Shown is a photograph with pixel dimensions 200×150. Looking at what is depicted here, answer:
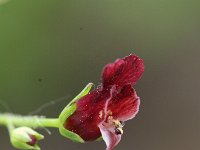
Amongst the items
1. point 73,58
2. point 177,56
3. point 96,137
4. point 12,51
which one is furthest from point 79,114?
point 177,56

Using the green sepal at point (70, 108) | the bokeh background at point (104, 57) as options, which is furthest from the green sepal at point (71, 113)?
the bokeh background at point (104, 57)

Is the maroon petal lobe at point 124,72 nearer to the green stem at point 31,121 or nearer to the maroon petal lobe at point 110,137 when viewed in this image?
the maroon petal lobe at point 110,137

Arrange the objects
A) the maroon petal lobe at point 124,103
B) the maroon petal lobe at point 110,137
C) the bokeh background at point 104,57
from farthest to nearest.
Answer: the bokeh background at point 104,57
the maroon petal lobe at point 124,103
the maroon petal lobe at point 110,137

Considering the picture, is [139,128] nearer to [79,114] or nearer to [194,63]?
[194,63]

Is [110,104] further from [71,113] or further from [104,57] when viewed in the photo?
[104,57]

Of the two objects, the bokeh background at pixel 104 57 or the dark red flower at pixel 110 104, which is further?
the bokeh background at pixel 104 57

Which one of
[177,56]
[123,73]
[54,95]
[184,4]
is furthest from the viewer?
[177,56]

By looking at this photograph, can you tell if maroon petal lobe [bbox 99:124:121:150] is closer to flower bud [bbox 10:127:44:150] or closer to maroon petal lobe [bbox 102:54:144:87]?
→ maroon petal lobe [bbox 102:54:144:87]
